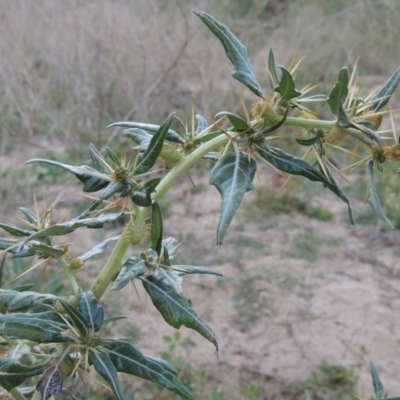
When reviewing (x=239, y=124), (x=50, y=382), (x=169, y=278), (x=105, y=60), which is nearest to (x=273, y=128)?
(x=239, y=124)

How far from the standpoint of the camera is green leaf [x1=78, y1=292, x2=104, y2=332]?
93cm

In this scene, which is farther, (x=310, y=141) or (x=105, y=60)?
(x=105, y=60)

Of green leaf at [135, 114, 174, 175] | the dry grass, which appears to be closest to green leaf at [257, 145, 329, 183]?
green leaf at [135, 114, 174, 175]

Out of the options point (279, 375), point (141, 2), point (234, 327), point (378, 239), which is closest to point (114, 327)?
point (234, 327)

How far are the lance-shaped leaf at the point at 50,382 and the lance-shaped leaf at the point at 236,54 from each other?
0.51 metres

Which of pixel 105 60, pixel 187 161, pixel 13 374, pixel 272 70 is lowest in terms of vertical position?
pixel 105 60

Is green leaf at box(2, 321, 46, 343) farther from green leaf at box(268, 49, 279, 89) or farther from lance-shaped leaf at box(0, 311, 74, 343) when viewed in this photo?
green leaf at box(268, 49, 279, 89)

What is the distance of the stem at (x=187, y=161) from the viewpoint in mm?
904

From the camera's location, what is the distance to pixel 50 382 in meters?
0.90

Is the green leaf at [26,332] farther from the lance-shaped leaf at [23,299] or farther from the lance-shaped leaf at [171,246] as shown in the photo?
the lance-shaped leaf at [171,246]

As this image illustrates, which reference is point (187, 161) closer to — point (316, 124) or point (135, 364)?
point (316, 124)

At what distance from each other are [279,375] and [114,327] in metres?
0.88

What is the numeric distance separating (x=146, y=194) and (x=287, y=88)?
0.25 m

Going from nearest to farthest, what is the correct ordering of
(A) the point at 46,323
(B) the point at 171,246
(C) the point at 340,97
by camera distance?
(C) the point at 340,97
(A) the point at 46,323
(B) the point at 171,246
